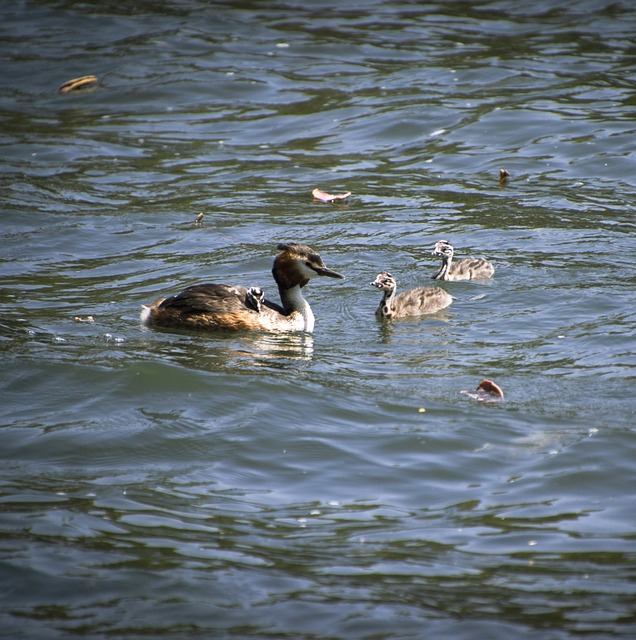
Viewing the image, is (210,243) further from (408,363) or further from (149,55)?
(149,55)

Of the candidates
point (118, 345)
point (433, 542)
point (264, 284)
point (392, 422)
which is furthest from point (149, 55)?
point (433, 542)

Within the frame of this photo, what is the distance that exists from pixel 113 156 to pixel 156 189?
1857 mm

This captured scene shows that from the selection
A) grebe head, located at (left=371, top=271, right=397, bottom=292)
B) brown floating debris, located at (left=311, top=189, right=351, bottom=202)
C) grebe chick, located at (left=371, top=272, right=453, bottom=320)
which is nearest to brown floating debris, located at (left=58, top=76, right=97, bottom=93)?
brown floating debris, located at (left=311, top=189, right=351, bottom=202)

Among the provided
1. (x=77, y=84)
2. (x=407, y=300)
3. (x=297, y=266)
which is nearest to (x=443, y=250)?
(x=407, y=300)

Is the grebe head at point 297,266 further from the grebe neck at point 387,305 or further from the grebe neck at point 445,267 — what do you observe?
the grebe neck at point 445,267

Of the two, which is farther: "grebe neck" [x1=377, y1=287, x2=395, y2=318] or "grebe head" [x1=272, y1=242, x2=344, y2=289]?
"grebe neck" [x1=377, y1=287, x2=395, y2=318]

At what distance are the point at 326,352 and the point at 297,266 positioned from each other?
1150 millimetres

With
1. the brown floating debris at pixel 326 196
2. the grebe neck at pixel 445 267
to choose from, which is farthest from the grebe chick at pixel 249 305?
the brown floating debris at pixel 326 196

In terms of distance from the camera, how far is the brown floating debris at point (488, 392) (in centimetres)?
786

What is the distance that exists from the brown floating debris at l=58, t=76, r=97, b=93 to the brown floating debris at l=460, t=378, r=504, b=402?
13833 millimetres

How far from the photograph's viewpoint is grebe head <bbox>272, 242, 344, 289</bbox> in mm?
10195

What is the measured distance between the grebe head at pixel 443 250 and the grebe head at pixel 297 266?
70.4 inches

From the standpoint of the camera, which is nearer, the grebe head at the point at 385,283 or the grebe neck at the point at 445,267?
the grebe head at the point at 385,283

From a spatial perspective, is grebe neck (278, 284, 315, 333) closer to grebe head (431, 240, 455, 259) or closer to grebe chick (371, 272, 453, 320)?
grebe chick (371, 272, 453, 320)
